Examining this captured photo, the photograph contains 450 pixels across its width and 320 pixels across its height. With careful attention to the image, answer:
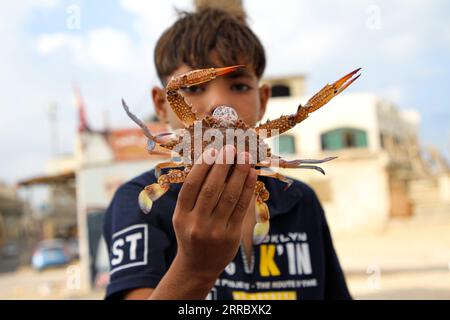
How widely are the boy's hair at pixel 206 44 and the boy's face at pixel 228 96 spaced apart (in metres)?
0.08

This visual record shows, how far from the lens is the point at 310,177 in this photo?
2467 cm

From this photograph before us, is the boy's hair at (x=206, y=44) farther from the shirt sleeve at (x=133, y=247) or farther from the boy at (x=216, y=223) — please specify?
the shirt sleeve at (x=133, y=247)

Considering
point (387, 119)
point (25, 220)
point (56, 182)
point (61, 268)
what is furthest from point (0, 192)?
point (387, 119)

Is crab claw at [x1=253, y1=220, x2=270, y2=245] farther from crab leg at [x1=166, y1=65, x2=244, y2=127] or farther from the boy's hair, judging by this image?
the boy's hair

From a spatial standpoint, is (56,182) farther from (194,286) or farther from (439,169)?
(439,169)

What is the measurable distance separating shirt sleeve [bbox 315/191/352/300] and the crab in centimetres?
77

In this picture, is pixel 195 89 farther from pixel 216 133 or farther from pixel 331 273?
pixel 331 273

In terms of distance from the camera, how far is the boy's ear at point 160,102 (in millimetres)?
2553

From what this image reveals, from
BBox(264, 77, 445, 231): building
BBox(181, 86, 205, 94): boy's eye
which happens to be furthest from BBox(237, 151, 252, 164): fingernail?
BBox(264, 77, 445, 231): building

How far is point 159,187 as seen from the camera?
185 centimetres

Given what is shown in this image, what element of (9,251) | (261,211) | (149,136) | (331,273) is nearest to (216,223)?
(261,211)

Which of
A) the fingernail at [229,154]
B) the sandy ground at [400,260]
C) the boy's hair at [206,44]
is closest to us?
the fingernail at [229,154]

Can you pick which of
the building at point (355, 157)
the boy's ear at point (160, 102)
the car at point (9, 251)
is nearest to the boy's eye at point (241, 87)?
the boy's ear at point (160, 102)

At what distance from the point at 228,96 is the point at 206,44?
1.39 ft
